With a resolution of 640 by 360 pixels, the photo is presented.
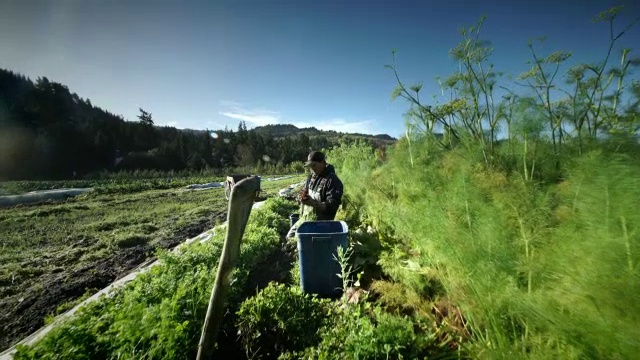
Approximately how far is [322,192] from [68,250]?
6.39 meters

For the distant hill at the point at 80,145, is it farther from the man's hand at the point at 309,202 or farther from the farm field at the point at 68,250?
the man's hand at the point at 309,202

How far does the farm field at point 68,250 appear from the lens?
4410 millimetres

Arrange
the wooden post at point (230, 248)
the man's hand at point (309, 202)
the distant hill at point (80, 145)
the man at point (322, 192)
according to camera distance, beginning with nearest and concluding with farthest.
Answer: the wooden post at point (230, 248), the man's hand at point (309, 202), the man at point (322, 192), the distant hill at point (80, 145)

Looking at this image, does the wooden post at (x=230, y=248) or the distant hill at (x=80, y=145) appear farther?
the distant hill at (x=80, y=145)

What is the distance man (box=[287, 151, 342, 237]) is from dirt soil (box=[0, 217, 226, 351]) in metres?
3.69

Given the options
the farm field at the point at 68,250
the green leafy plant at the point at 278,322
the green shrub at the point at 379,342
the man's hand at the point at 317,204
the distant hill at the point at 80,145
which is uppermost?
the distant hill at the point at 80,145

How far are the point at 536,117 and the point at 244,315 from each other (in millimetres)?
4208

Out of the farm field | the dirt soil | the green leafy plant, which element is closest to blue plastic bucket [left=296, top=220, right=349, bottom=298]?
the green leafy plant

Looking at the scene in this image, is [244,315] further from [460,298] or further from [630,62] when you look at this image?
→ [630,62]

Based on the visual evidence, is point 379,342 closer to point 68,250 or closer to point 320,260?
point 320,260

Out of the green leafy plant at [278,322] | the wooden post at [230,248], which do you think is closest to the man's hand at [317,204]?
the green leafy plant at [278,322]

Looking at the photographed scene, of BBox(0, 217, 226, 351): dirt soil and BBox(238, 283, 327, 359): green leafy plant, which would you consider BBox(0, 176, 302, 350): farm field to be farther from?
BBox(238, 283, 327, 359): green leafy plant

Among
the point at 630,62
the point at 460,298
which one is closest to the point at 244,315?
the point at 460,298

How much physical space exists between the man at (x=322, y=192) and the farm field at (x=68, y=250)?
3048 millimetres
